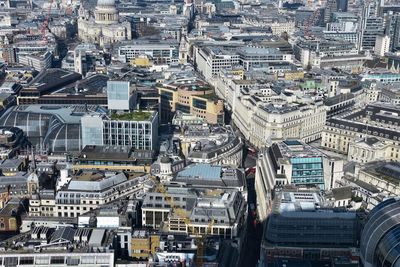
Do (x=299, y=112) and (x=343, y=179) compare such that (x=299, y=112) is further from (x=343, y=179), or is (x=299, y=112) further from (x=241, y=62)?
(x=241, y=62)

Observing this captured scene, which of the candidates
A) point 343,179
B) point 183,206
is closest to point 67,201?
point 183,206

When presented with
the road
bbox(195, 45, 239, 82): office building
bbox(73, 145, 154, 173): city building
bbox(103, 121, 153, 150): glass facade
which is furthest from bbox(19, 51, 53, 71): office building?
the road

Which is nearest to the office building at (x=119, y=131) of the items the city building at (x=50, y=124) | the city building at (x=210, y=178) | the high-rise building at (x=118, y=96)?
the city building at (x=50, y=124)

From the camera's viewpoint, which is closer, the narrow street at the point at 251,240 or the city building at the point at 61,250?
the city building at the point at 61,250

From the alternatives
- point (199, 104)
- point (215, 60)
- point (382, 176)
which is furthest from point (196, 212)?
point (215, 60)

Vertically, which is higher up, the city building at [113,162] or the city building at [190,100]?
the city building at [190,100]

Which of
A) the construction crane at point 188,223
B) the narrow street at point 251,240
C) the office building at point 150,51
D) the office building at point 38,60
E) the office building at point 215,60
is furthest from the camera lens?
the office building at point 150,51

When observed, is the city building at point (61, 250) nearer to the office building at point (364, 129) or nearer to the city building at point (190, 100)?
the office building at point (364, 129)
